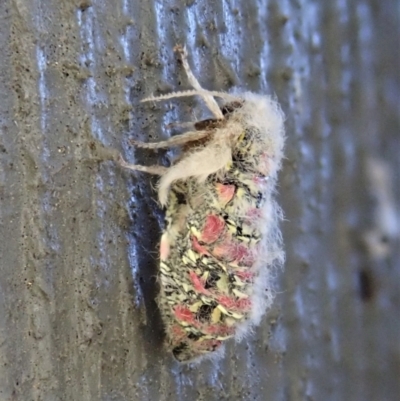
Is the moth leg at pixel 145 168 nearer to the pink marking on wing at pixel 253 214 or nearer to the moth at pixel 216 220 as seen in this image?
the moth at pixel 216 220

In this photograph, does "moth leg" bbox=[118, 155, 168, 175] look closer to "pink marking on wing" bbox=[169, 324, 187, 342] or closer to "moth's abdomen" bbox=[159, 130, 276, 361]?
"moth's abdomen" bbox=[159, 130, 276, 361]

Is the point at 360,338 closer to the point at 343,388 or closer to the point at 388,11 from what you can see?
the point at 343,388

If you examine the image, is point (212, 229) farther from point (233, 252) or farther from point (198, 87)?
point (198, 87)

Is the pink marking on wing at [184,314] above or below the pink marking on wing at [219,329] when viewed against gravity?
above

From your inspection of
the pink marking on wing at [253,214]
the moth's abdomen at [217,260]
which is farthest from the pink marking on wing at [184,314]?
the pink marking on wing at [253,214]

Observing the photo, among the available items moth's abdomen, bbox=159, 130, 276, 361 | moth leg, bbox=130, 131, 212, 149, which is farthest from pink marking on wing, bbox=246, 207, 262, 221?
moth leg, bbox=130, 131, 212, 149

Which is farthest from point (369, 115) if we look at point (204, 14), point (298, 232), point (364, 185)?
point (204, 14)

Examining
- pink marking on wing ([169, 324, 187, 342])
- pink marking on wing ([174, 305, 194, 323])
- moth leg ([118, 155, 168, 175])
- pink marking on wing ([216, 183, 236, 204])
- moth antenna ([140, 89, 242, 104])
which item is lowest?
pink marking on wing ([169, 324, 187, 342])
